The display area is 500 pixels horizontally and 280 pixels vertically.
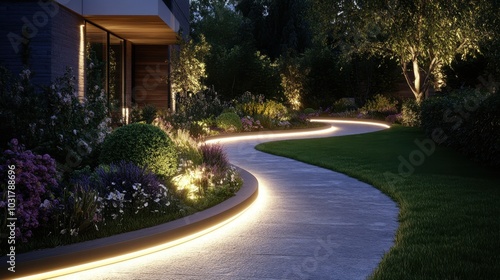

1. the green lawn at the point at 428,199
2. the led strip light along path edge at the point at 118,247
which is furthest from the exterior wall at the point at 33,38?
the led strip light along path edge at the point at 118,247

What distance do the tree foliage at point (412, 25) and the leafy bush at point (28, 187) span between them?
14.1 meters

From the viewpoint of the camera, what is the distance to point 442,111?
1691 centimetres

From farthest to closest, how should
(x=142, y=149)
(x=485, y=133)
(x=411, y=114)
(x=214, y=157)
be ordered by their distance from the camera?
1. (x=411, y=114)
2. (x=485, y=133)
3. (x=214, y=157)
4. (x=142, y=149)

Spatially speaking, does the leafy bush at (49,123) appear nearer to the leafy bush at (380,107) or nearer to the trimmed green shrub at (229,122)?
the trimmed green shrub at (229,122)

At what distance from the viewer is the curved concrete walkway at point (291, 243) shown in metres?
5.33

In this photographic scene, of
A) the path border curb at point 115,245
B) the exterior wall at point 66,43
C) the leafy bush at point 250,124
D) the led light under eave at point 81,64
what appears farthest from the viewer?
the leafy bush at point 250,124

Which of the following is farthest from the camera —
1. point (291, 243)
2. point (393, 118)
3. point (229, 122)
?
point (393, 118)

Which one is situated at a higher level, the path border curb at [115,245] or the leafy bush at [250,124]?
the leafy bush at [250,124]

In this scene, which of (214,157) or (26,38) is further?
(26,38)

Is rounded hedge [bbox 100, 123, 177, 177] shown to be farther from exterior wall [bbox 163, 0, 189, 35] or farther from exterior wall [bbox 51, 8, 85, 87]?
exterior wall [bbox 163, 0, 189, 35]

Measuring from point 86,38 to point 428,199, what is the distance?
10978 mm

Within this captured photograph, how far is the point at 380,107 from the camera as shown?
34062 millimetres

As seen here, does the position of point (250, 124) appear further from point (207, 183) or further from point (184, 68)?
point (207, 183)

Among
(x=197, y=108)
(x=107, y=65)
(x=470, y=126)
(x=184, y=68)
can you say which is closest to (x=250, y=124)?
(x=197, y=108)
